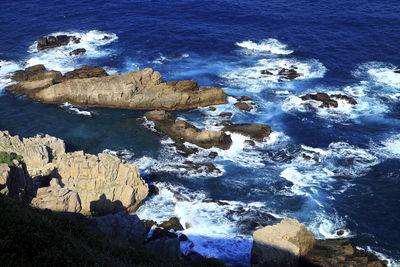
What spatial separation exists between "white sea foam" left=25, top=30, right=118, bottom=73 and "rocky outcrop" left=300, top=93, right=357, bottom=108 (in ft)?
138

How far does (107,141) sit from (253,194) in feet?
77.0

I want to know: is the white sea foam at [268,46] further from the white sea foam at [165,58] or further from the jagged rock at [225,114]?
the jagged rock at [225,114]

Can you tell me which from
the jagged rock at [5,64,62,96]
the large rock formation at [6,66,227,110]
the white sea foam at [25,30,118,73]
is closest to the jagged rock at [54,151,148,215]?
the large rock formation at [6,66,227,110]

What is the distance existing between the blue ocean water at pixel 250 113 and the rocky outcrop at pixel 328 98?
1.30 meters

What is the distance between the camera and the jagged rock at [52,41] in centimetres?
9531

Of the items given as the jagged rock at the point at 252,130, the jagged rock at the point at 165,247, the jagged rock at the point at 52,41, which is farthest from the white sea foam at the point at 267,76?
the jagged rock at the point at 165,247

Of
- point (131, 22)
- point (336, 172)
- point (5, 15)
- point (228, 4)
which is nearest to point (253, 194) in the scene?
point (336, 172)

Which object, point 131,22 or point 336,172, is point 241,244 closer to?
point 336,172

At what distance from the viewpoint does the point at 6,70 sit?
8588cm

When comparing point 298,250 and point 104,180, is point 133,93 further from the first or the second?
point 298,250

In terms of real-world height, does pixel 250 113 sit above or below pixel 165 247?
below

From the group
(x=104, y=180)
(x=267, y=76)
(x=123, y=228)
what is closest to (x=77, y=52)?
(x=267, y=76)

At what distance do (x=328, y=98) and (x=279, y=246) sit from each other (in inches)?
1543

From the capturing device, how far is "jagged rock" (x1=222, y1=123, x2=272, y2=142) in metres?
66.1
